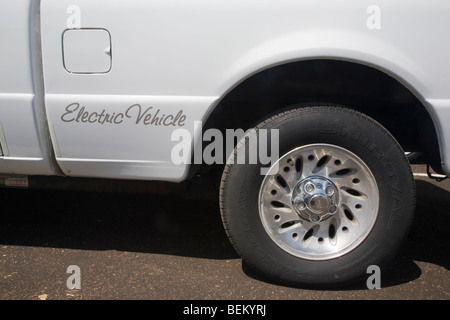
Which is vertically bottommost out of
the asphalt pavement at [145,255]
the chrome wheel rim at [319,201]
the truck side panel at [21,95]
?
the asphalt pavement at [145,255]

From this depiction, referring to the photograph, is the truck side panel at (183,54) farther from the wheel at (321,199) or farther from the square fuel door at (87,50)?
the wheel at (321,199)

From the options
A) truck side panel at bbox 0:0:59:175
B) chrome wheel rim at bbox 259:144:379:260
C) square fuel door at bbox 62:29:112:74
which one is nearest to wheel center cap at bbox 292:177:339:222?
chrome wheel rim at bbox 259:144:379:260

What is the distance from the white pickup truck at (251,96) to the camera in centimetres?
213

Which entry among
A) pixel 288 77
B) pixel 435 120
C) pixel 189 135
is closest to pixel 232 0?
pixel 288 77

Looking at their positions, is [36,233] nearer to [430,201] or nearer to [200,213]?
[200,213]

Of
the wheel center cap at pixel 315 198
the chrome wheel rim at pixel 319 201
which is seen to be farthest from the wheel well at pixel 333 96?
the wheel center cap at pixel 315 198

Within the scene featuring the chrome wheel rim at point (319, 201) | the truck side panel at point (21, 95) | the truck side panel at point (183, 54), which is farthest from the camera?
the chrome wheel rim at point (319, 201)

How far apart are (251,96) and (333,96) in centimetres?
49

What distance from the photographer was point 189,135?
7.47 ft

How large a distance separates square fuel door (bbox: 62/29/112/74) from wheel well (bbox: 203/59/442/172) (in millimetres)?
642

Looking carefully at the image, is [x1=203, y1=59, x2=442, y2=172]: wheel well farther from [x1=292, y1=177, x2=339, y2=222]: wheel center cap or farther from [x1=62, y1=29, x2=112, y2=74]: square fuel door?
[x1=62, y1=29, x2=112, y2=74]: square fuel door

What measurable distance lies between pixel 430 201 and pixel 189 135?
268 centimetres

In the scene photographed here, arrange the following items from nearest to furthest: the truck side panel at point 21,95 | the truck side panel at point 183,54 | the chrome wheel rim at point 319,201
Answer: the truck side panel at point 183,54 < the truck side panel at point 21,95 < the chrome wheel rim at point 319,201

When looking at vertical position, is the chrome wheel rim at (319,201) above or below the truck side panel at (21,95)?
below
